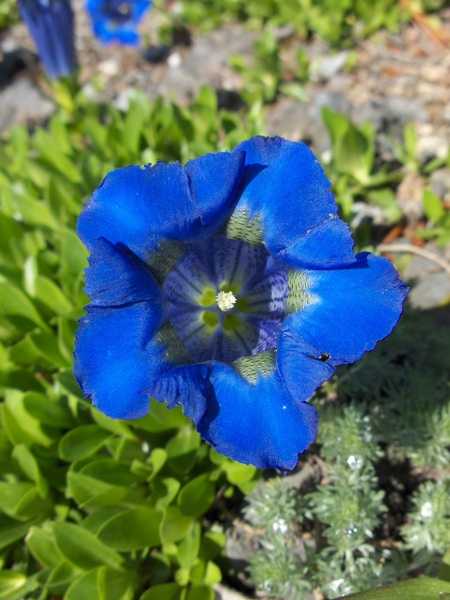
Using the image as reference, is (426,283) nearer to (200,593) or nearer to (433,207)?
(433,207)

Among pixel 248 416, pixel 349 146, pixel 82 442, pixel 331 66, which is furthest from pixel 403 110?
pixel 248 416

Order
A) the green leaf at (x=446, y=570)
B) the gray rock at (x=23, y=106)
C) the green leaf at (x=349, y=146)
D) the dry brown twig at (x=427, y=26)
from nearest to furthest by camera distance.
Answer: the green leaf at (x=446, y=570), the green leaf at (x=349, y=146), the dry brown twig at (x=427, y=26), the gray rock at (x=23, y=106)

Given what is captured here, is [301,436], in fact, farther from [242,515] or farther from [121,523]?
[242,515]

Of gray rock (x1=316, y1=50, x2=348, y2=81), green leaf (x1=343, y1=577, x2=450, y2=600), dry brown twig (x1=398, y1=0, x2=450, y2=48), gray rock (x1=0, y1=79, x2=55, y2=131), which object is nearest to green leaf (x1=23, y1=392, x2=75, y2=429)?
green leaf (x1=343, y1=577, x2=450, y2=600)

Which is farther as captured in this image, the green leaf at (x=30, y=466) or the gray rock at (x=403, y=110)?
the gray rock at (x=403, y=110)

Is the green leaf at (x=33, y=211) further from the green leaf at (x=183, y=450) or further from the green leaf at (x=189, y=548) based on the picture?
the green leaf at (x=189, y=548)

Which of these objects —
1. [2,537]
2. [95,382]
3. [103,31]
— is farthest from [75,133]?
[95,382]

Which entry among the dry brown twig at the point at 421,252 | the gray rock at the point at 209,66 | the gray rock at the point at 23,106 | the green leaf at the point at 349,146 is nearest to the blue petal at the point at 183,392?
the dry brown twig at the point at 421,252
